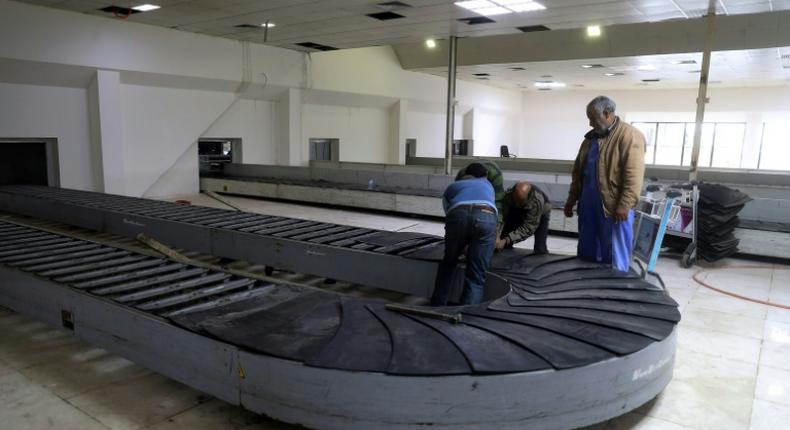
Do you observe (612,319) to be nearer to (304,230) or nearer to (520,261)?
(520,261)

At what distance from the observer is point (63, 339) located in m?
3.86

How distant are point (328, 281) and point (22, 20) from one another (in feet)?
24.8

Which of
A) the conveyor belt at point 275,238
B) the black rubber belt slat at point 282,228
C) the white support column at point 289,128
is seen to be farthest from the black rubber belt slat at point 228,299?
the white support column at point 289,128

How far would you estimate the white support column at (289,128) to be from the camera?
14.0m

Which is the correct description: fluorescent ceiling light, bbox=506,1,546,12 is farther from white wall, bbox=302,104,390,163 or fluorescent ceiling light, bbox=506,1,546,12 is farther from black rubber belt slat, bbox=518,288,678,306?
white wall, bbox=302,104,390,163

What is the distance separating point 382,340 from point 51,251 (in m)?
3.57

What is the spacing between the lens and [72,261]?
434 centimetres

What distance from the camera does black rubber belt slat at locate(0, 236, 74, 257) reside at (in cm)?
461

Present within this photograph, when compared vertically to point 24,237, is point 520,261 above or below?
above

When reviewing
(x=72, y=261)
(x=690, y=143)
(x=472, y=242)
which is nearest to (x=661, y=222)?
(x=472, y=242)

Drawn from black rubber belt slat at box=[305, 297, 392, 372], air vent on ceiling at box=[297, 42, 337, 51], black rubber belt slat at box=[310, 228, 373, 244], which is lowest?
black rubber belt slat at box=[305, 297, 392, 372]

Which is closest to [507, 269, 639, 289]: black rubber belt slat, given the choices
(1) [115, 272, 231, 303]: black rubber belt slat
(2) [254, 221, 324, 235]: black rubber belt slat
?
(1) [115, 272, 231, 303]: black rubber belt slat

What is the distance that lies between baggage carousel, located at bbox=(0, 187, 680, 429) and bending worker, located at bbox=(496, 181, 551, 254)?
34 centimetres

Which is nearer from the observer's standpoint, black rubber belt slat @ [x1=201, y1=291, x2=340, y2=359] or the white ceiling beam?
black rubber belt slat @ [x1=201, y1=291, x2=340, y2=359]
